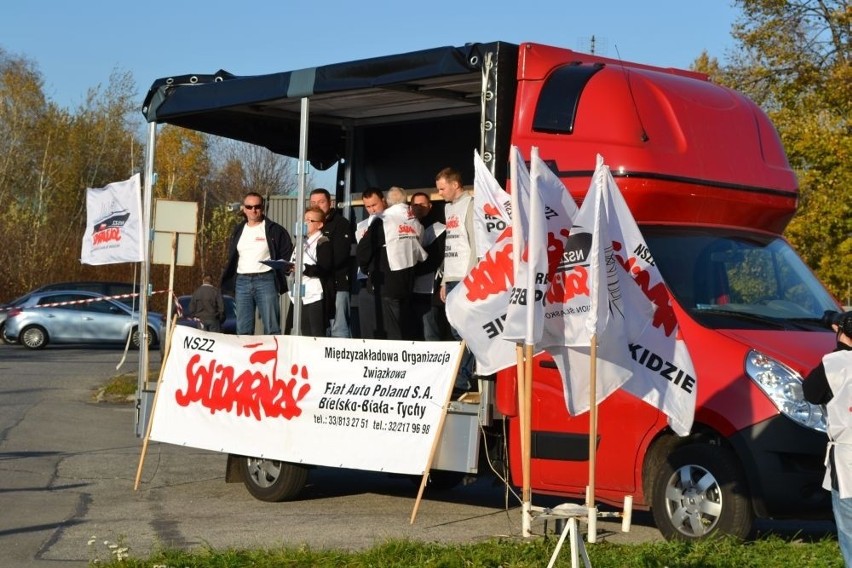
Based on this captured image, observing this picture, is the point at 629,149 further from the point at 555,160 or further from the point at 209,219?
the point at 209,219

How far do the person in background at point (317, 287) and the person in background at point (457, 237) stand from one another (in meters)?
1.32

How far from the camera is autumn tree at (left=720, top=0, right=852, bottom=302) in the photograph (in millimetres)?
26500

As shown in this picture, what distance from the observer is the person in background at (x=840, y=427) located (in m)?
6.44

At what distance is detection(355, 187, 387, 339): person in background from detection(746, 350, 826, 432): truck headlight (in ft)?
13.9

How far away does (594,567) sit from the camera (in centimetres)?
735

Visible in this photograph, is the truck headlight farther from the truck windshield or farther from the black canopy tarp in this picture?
the black canopy tarp

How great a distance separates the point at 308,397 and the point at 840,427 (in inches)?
189

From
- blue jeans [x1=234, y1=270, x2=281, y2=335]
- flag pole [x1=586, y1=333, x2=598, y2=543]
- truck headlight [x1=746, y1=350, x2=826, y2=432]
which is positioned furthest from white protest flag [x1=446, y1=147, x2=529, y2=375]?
blue jeans [x1=234, y1=270, x2=281, y2=335]

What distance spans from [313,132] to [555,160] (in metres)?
5.07

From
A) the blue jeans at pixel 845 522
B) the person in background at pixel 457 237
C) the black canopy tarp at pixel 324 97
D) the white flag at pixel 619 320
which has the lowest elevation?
the blue jeans at pixel 845 522

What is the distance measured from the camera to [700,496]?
830 centimetres

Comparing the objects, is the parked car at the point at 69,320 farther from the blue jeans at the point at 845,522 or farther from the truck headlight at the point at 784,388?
the blue jeans at the point at 845,522

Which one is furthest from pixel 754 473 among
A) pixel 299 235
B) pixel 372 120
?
pixel 372 120

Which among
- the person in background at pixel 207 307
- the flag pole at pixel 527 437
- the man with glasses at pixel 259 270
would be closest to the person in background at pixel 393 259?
the man with glasses at pixel 259 270
